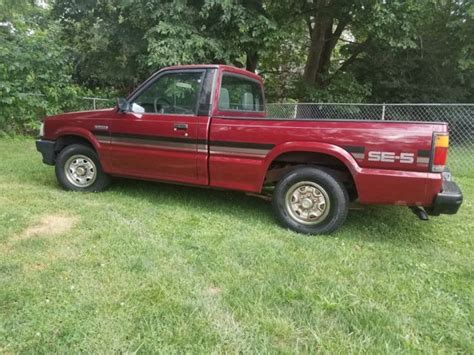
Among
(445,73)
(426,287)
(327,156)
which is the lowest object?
(426,287)

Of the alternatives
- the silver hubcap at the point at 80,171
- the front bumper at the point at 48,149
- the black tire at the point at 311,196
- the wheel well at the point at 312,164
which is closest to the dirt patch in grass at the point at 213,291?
the black tire at the point at 311,196

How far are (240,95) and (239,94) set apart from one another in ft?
0.08

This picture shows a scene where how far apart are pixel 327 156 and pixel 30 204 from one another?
3.54 m

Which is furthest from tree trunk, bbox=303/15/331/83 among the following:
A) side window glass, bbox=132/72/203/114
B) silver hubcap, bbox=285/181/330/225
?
silver hubcap, bbox=285/181/330/225

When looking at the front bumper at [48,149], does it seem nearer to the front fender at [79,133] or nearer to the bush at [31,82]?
the front fender at [79,133]

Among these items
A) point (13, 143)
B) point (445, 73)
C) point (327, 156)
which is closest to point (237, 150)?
point (327, 156)

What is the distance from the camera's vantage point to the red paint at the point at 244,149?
12.5 ft

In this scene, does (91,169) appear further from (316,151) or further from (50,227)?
(316,151)

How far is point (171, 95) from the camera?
4996mm

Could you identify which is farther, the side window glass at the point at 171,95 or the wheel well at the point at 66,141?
the wheel well at the point at 66,141

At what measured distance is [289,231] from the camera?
436cm

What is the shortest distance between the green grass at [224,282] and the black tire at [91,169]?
1.88 ft

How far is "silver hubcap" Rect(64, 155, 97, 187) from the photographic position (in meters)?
5.61

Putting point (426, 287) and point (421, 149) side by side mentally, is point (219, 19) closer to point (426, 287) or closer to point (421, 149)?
point (421, 149)
